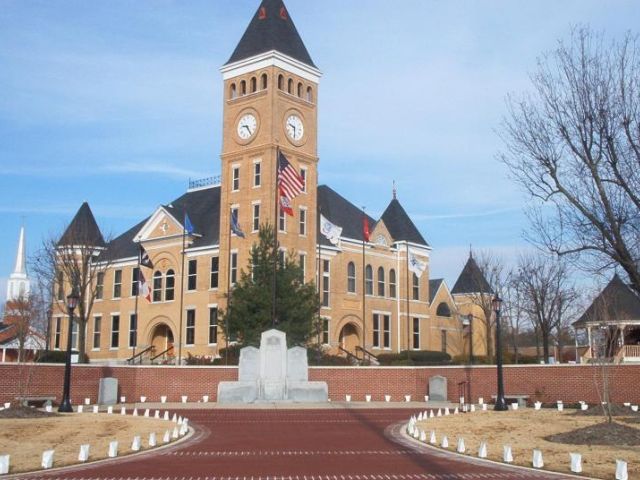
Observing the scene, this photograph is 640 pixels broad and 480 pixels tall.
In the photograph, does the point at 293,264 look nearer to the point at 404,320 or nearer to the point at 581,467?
the point at 404,320

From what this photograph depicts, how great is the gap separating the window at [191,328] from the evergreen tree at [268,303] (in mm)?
12514

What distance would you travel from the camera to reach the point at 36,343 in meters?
66.5

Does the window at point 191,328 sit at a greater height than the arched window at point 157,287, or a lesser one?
lesser

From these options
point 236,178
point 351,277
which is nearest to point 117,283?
point 236,178

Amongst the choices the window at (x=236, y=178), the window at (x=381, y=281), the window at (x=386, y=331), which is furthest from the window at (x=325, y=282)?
the window at (x=236, y=178)

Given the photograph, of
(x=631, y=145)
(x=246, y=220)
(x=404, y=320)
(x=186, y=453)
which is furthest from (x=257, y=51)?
(x=186, y=453)

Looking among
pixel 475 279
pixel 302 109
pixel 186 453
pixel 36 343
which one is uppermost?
pixel 302 109

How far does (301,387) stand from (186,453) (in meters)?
16.4

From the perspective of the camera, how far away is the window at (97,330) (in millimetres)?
63781

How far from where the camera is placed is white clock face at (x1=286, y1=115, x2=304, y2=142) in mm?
54312

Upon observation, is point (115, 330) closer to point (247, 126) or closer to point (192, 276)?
point (192, 276)

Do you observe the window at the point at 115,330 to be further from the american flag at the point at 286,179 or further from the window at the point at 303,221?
the american flag at the point at 286,179

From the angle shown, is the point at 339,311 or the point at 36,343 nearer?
the point at 339,311

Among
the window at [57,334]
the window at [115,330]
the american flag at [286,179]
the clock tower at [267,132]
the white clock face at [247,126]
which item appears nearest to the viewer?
the american flag at [286,179]
